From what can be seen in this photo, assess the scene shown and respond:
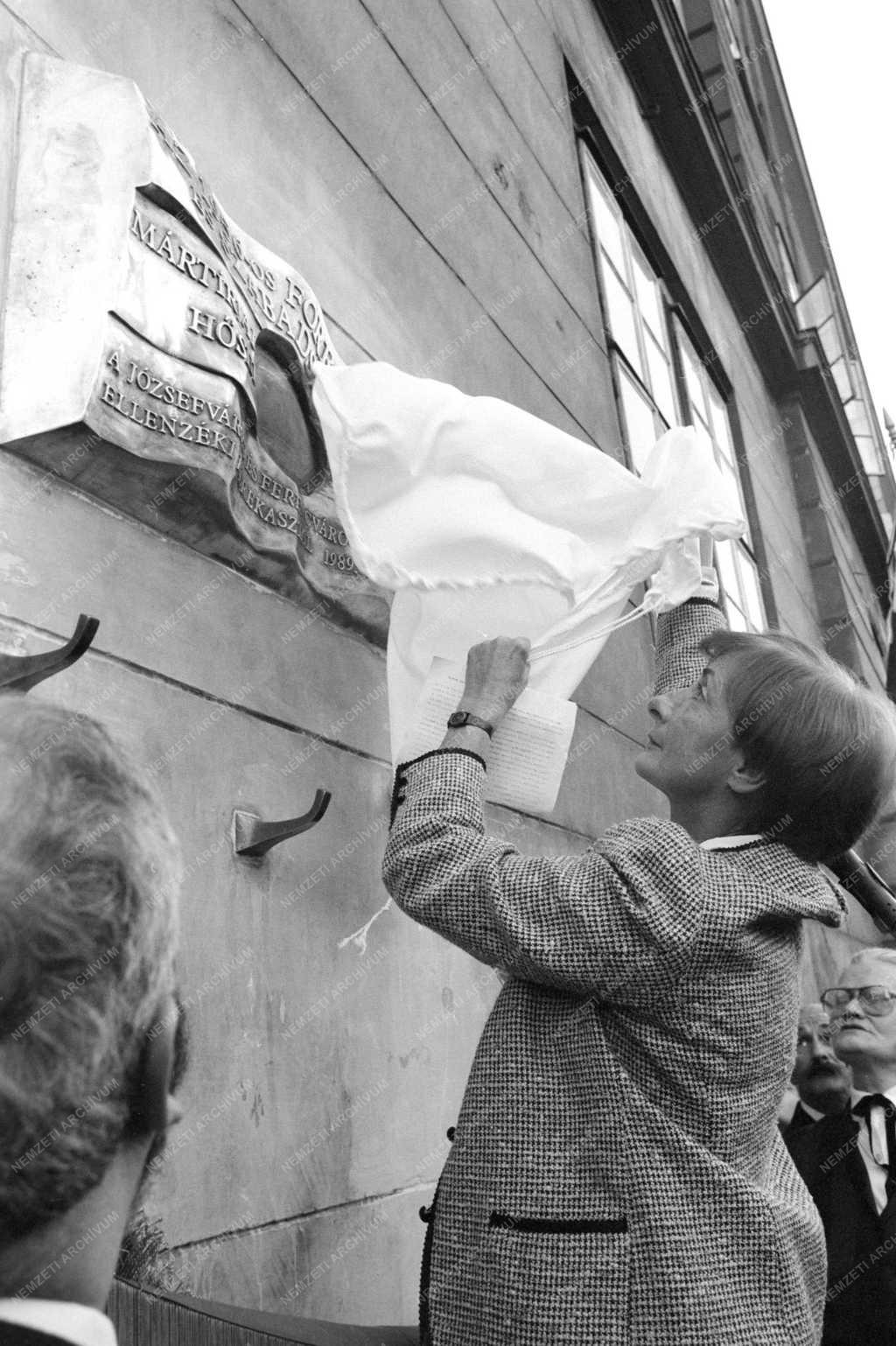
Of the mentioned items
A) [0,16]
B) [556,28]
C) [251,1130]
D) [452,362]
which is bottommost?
[251,1130]

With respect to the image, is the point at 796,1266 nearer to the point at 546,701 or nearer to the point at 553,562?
the point at 546,701

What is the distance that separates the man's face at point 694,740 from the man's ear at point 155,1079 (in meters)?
0.79

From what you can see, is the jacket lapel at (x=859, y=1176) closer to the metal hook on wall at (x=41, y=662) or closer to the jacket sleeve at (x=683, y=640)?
the jacket sleeve at (x=683, y=640)

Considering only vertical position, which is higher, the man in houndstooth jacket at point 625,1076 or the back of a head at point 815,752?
the back of a head at point 815,752

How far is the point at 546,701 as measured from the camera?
1.78m

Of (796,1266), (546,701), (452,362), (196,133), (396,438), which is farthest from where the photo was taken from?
(452,362)

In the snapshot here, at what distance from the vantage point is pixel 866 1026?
2570 millimetres

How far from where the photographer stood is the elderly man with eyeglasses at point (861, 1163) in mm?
2045

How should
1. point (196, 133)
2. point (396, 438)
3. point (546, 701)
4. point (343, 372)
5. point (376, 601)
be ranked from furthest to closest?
1. point (376, 601)
2. point (196, 133)
3. point (343, 372)
4. point (396, 438)
5. point (546, 701)

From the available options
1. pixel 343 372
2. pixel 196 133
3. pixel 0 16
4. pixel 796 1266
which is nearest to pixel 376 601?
pixel 343 372

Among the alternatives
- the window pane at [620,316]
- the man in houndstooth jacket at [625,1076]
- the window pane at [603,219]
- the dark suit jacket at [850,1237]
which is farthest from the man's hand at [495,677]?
the window pane at [603,219]

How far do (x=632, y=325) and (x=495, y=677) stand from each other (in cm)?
488

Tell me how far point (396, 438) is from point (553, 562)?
1.04ft

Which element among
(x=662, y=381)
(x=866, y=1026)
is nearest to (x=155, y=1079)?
(x=866, y=1026)
